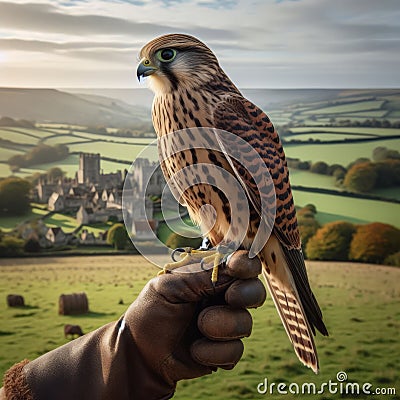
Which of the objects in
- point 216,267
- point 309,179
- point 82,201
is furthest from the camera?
point 309,179

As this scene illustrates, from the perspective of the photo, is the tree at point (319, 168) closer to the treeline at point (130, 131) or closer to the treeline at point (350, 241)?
the treeline at point (350, 241)

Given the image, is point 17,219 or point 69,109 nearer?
point 17,219

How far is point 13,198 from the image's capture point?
373 cm

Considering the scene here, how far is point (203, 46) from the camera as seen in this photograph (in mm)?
1595

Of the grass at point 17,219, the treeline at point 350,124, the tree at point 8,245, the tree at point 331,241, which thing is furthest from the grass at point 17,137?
the tree at point 331,241

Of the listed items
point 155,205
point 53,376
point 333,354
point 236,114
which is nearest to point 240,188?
point 236,114

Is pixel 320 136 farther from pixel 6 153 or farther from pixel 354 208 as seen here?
pixel 6 153

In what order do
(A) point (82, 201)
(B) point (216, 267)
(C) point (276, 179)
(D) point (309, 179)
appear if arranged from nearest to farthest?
(B) point (216, 267)
(C) point (276, 179)
(A) point (82, 201)
(D) point (309, 179)

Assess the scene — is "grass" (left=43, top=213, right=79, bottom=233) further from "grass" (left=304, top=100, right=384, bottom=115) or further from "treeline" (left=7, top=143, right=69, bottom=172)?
"grass" (left=304, top=100, right=384, bottom=115)

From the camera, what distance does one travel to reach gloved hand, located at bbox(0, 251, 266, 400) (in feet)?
4.75

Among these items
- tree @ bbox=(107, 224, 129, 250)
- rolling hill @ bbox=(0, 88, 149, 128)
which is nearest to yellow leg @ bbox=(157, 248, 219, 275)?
tree @ bbox=(107, 224, 129, 250)

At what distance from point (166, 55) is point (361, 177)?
258cm

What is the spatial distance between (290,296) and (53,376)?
68 cm

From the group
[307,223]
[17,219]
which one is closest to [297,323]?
[307,223]
